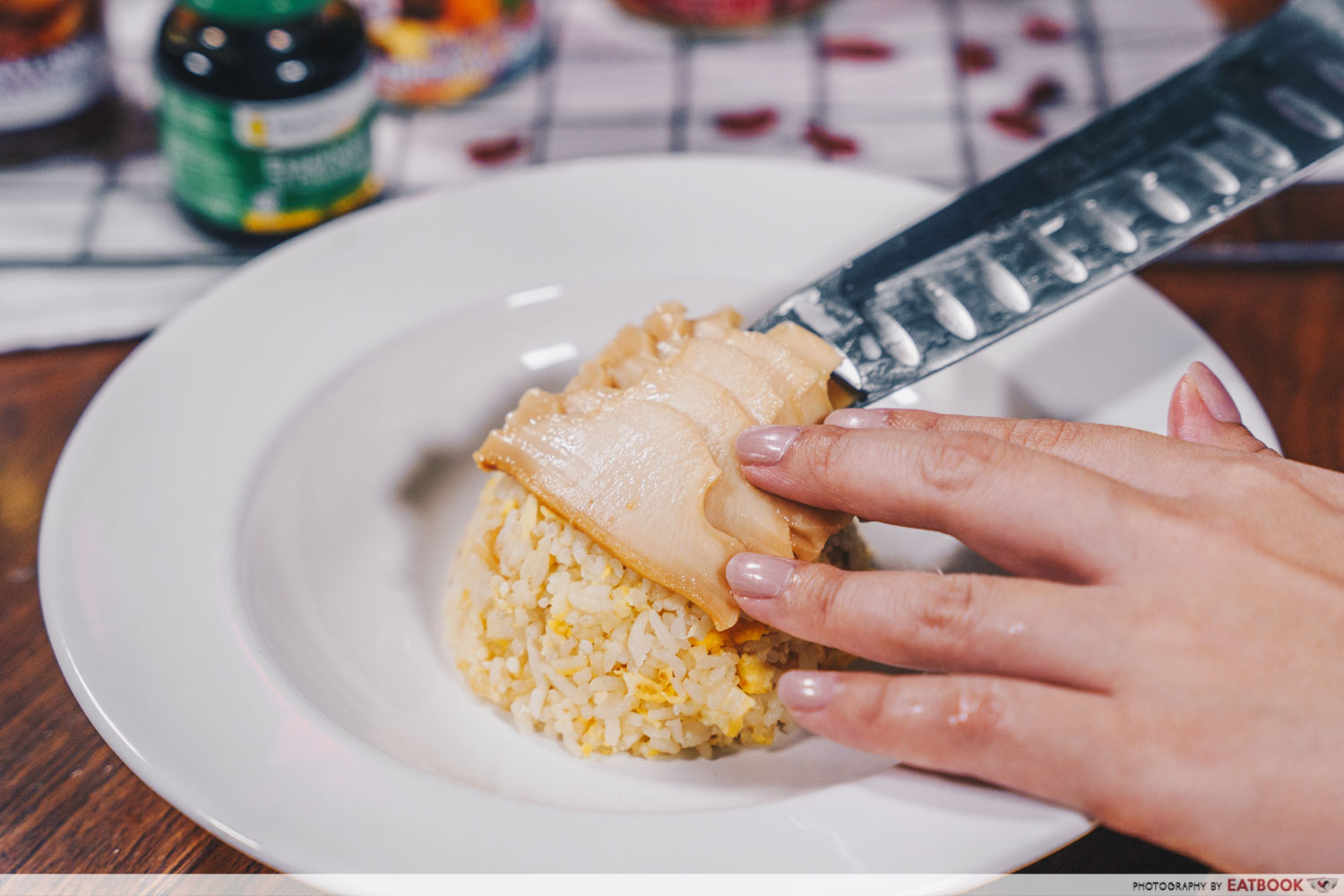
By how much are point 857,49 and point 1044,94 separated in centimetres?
45

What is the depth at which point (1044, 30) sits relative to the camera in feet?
8.70

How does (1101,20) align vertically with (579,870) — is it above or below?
above

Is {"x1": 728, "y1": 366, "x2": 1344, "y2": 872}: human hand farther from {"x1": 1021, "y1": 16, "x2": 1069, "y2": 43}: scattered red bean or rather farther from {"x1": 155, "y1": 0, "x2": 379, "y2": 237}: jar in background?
{"x1": 1021, "y1": 16, "x2": 1069, "y2": 43}: scattered red bean

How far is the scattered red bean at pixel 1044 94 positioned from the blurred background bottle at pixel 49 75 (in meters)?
1.97

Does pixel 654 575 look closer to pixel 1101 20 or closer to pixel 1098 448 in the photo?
pixel 1098 448

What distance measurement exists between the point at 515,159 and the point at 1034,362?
1.24 metres

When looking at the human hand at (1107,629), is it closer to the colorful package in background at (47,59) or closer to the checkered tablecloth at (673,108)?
the checkered tablecloth at (673,108)

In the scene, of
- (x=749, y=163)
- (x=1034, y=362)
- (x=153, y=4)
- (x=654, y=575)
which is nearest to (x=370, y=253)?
(x=749, y=163)

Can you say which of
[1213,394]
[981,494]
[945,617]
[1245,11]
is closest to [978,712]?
[945,617]

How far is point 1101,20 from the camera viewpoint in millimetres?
2689

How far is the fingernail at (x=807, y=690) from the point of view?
1.04 metres

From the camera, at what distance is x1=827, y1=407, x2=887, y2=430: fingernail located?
4.07 ft

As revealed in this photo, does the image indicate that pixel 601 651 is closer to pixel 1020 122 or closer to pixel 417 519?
pixel 417 519

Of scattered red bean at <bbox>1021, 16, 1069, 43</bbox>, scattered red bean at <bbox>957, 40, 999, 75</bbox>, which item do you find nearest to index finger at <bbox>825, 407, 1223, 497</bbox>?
scattered red bean at <bbox>957, 40, 999, 75</bbox>
